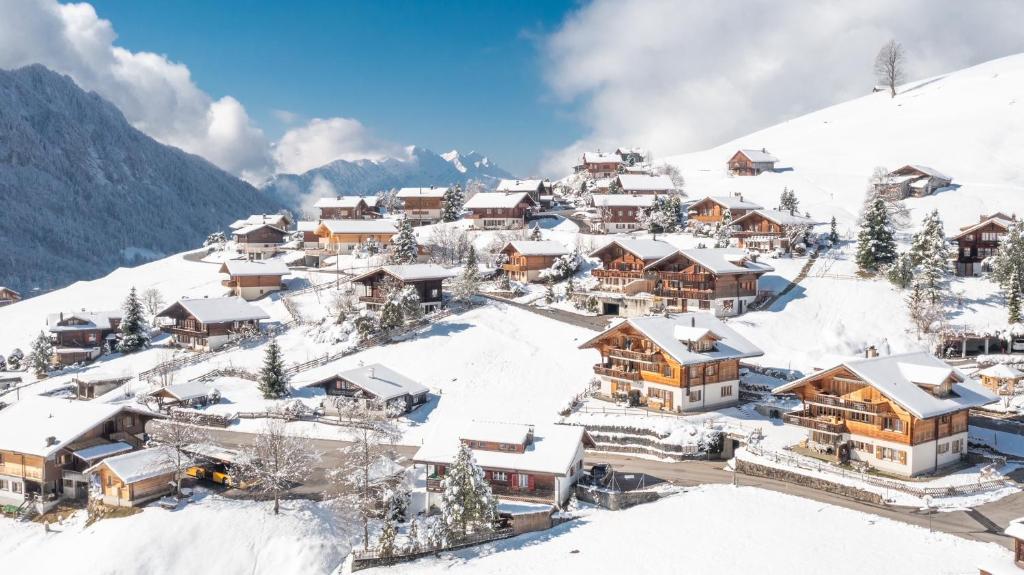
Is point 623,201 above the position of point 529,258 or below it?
above

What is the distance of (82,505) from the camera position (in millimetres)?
44438

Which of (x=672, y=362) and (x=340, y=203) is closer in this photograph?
(x=672, y=362)

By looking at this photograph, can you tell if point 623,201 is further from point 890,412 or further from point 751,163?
point 890,412

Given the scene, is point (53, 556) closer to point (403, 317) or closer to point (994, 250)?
point (403, 317)

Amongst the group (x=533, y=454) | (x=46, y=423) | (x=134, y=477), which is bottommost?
(x=134, y=477)

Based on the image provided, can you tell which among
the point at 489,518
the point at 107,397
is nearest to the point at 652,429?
the point at 489,518

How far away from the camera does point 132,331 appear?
257ft

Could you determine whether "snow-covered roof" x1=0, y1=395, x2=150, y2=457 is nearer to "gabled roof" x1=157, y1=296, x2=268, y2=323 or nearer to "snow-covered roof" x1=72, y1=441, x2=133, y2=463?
"snow-covered roof" x1=72, y1=441, x2=133, y2=463

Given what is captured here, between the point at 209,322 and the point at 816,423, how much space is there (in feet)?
180

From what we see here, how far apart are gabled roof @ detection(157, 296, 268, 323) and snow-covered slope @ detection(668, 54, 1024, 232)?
71.0m

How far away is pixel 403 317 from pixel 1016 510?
162ft

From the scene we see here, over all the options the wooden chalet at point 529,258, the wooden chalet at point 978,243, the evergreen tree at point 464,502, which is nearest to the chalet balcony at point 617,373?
the evergreen tree at point 464,502

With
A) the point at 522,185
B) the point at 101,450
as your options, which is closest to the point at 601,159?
the point at 522,185

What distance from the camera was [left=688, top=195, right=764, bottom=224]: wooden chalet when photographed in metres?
97.4
